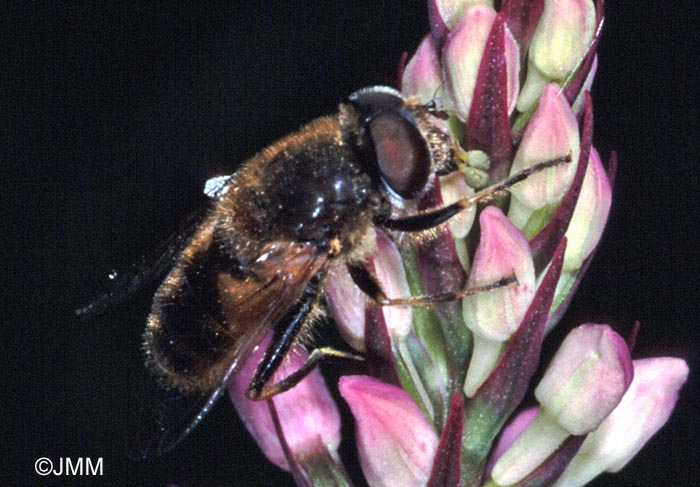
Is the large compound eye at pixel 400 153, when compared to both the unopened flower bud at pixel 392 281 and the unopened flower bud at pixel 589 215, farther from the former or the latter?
the unopened flower bud at pixel 589 215

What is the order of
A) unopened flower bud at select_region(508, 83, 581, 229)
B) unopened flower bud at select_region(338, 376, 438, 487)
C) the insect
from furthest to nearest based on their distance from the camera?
the insect → unopened flower bud at select_region(508, 83, 581, 229) → unopened flower bud at select_region(338, 376, 438, 487)

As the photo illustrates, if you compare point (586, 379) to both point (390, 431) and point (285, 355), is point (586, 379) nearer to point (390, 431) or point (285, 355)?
point (390, 431)

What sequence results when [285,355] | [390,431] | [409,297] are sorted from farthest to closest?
[285,355] → [409,297] → [390,431]

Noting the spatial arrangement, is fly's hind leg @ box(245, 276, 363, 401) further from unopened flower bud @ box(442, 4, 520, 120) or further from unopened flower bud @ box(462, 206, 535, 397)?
unopened flower bud @ box(442, 4, 520, 120)

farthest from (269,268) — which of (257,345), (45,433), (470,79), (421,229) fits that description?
(45,433)

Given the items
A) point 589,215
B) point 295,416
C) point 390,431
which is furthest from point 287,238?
point 589,215

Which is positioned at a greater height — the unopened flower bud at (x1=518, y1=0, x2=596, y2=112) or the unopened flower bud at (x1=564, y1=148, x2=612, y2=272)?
the unopened flower bud at (x1=518, y1=0, x2=596, y2=112)

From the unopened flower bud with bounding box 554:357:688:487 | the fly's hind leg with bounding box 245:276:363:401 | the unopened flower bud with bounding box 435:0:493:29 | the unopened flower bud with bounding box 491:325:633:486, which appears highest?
the unopened flower bud with bounding box 435:0:493:29

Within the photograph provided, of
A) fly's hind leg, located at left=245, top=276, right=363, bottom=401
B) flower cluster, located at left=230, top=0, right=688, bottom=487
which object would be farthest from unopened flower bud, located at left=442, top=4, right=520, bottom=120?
fly's hind leg, located at left=245, top=276, right=363, bottom=401
